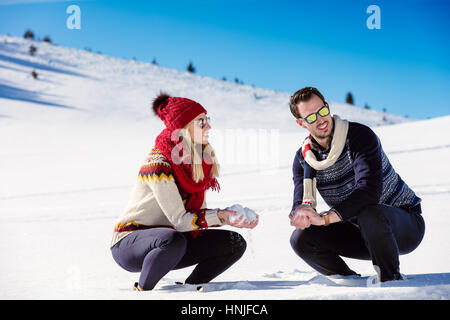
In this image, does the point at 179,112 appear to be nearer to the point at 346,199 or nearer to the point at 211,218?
the point at 211,218

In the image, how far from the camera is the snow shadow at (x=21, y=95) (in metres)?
18.2

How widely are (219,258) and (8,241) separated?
2.46 metres

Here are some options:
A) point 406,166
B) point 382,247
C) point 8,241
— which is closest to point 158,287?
point 382,247

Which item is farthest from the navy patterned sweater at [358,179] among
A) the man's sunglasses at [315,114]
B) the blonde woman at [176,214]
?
the blonde woman at [176,214]

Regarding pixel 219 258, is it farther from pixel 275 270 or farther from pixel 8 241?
pixel 8 241

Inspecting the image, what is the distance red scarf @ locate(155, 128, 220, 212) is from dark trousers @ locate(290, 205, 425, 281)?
1.71 feet

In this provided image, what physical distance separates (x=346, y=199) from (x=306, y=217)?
0.68 ft

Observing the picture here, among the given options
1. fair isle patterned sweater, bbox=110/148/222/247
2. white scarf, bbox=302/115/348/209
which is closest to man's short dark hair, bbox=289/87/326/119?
white scarf, bbox=302/115/348/209

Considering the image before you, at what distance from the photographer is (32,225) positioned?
15.8 feet

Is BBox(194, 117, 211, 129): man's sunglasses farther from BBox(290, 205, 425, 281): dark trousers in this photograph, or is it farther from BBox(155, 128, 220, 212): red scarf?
BBox(290, 205, 425, 281): dark trousers

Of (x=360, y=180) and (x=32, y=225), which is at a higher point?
(x=360, y=180)

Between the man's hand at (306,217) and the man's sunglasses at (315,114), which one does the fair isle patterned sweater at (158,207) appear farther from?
the man's sunglasses at (315,114)

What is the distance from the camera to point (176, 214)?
2.19 m

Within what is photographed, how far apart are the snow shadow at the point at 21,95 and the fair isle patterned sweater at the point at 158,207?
17.0 meters
